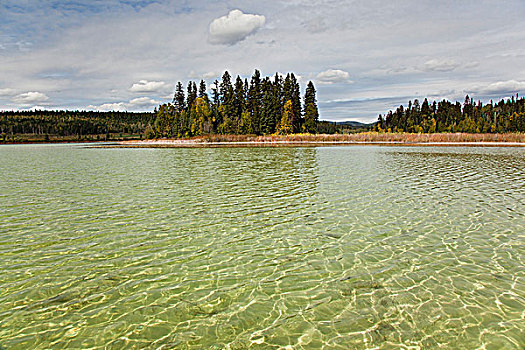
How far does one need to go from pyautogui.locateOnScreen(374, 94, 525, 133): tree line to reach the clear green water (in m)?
144

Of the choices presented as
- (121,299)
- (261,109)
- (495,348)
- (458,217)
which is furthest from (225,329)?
(261,109)

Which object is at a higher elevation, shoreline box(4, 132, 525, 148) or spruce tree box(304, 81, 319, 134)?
spruce tree box(304, 81, 319, 134)

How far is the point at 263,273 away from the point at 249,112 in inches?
4213

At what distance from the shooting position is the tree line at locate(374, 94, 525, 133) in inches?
5344

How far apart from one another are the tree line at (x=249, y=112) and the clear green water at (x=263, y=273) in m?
92.6

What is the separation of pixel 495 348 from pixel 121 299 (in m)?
6.50

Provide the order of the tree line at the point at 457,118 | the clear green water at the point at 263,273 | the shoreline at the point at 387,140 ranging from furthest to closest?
the tree line at the point at 457,118 < the shoreline at the point at 387,140 < the clear green water at the point at 263,273

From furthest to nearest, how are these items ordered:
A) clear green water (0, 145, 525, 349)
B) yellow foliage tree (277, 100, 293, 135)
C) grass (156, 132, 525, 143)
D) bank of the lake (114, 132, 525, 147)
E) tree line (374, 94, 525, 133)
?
tree line (374, 94, 525, 133) < yellow foliage tree (277, 100, 293, 135) < grass (156, 132, 525, 143) < bank of the lake (114, 132, 525, 147) < clear green water (0, 145, 525, 349)

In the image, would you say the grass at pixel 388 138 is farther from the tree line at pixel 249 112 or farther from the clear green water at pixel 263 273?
the clear green water at pixel 263 273

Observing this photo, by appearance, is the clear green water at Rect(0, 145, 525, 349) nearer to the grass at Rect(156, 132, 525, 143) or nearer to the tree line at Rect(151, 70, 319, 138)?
the grass at Rect(156, 132, 525, 143)

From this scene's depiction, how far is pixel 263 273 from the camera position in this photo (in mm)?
7176

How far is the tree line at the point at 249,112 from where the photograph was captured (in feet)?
347

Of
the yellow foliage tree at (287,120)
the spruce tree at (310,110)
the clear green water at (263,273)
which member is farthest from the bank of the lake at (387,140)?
the clear green water at (263,273)

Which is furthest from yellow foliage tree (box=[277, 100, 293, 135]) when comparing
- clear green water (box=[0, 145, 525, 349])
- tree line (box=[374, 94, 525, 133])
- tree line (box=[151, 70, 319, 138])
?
clear green water (box=[0, 145, 525, 349])
